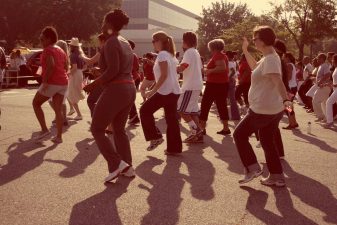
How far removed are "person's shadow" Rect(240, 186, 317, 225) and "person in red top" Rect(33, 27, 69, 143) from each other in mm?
3733

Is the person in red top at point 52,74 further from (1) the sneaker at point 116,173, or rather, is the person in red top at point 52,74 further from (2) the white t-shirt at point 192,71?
(1) the sneaker at point 116,173

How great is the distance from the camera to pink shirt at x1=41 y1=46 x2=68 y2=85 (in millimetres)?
7684

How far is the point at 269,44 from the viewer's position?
17.6ft

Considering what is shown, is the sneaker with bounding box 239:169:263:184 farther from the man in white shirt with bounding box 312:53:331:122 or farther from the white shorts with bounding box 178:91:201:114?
the man in white shirt with bounding box 312:53:331:122

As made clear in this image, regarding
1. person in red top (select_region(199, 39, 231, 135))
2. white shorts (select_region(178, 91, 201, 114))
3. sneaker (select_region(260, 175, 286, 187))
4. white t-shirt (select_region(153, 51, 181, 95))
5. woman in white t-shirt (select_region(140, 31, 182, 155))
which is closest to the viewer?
sneaker (select_region(260, 175, 286, 187))

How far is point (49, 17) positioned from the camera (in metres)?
46.0

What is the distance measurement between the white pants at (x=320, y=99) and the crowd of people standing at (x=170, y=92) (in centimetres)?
115

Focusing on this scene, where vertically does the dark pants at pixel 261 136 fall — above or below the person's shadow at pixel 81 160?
above

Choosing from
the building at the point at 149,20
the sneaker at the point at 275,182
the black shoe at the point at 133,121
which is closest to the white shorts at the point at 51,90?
the black shoe at the point at 133,121

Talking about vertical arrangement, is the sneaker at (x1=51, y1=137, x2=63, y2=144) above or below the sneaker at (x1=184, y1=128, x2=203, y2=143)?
below

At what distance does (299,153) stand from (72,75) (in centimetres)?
569

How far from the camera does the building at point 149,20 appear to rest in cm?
9806

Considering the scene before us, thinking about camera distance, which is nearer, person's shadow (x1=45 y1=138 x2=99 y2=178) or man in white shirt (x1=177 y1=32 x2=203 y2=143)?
person's shadow (x1=45 y1=138 x2=99 y2=178)

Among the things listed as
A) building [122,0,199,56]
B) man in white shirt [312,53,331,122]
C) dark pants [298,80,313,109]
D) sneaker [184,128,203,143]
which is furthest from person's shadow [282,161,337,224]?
building [122,0,199,56]
